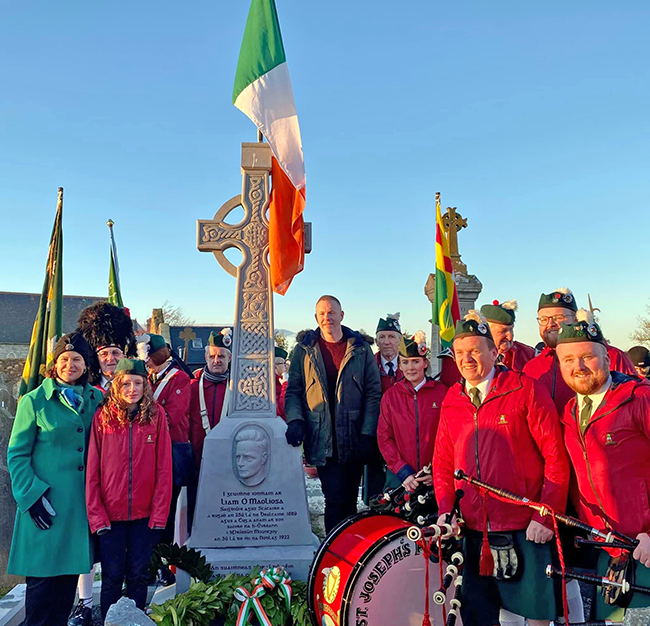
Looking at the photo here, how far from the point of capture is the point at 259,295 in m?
5.37

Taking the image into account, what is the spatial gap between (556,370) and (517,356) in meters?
0.71

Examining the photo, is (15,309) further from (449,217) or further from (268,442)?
(268,442)

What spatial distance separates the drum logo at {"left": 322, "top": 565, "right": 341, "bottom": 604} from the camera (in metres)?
3.37

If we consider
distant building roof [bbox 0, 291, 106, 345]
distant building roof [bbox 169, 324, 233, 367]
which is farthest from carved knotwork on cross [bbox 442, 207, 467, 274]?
distant building roof [bbox 0, 291, 106, 345]

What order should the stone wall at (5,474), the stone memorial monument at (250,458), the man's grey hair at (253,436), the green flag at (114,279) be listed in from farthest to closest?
the green flag at (114,279) → the stone wall at (5,474) → the man's grey hair at (253,436) → the stone memorial monument at (250,458)

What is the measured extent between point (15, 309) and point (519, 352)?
50.1 m

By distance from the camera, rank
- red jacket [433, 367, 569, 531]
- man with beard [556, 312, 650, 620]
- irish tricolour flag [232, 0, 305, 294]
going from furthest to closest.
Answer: irish tricolour flag [232, 0, 305, 294] < red jacket [433, 367, 569, 531] < man with beard [556, 312, 650, 620]

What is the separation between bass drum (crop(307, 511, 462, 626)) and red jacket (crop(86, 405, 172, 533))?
5.12 ft

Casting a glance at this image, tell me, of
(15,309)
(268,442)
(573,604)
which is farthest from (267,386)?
(15,309)

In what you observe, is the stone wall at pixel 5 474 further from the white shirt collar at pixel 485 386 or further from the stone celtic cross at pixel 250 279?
the white shirt collar at pixel 485 386

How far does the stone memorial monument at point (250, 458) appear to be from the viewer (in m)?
4.82

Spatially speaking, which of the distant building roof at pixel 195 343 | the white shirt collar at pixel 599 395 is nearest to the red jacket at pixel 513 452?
the white shirt collar at pixel 599 395

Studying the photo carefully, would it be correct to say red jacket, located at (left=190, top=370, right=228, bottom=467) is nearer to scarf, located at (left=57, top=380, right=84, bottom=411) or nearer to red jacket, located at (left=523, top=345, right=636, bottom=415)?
scarf, located at (left=57, top=380, right=84, bottom=411)

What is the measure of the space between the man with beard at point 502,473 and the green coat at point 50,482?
8.78 ft
